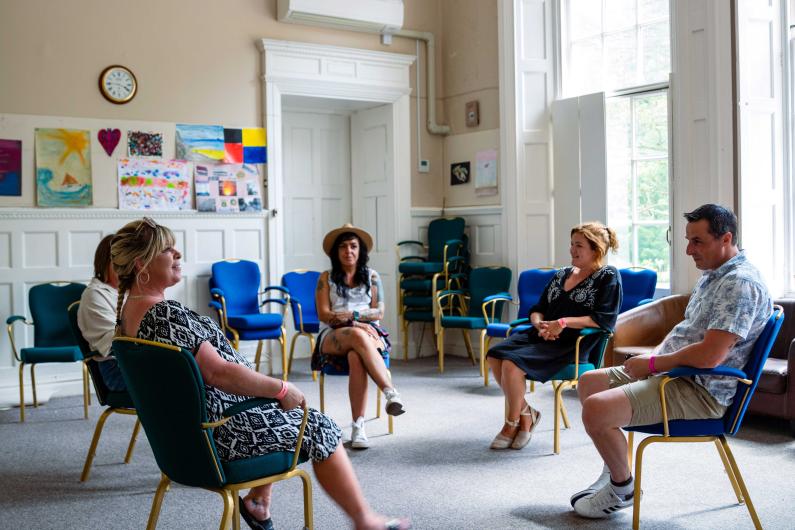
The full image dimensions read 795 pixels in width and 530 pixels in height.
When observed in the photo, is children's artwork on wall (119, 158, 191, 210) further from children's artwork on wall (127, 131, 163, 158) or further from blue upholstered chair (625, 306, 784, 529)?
blue upholstered chair (625, 306, 784, 529)

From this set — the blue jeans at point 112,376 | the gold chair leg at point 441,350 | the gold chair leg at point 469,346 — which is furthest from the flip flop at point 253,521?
the gold chair leg at point 469,346

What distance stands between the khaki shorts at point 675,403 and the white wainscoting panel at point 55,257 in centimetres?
455

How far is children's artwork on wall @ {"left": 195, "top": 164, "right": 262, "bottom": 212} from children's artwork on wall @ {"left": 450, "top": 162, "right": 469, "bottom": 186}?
1961 mm

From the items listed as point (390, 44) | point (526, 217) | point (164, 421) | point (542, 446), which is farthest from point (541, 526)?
point (390, 44)

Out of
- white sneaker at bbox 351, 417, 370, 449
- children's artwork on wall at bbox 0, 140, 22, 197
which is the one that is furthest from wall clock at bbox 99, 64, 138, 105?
white sneaker at bbox 351, 417, 370, 449

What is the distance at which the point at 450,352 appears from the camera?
8055mm

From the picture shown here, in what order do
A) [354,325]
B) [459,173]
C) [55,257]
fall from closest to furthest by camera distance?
1. [354,325]
2. [55,257]
3. [459,173]

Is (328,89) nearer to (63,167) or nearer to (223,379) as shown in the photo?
(63,167)

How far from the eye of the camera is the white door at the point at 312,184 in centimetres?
805

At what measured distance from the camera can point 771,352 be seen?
5.12 meters

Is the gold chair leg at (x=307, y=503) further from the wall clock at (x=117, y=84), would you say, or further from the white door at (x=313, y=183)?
the white door at (x=313, y=183)

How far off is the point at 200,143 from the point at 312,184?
59.9 inches

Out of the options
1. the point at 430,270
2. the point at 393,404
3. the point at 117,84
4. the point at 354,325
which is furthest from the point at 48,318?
the point at 430,270

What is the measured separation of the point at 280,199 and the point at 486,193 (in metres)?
1.88
